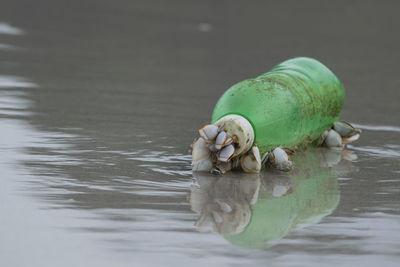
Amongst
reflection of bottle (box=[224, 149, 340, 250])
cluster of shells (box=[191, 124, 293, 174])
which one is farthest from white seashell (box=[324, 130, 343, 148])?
cluster of shells (box=[191, 124, 293, 174])

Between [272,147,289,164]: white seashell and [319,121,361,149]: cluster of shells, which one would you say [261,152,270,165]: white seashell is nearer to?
[272,147,289,164]: white seashell

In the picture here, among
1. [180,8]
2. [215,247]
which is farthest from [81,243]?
[180,8]

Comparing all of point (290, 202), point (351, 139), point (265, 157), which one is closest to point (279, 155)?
point (265, 157)

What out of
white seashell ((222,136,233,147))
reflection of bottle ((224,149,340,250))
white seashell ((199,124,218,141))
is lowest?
reflection of bottle ((224,149,340,250))

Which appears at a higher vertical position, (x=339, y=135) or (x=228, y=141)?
(x=228, y=141)

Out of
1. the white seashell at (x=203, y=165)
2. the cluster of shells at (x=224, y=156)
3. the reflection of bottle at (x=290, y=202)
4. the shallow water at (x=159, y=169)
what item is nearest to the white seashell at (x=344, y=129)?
the shallow water at (x=159, y=169)

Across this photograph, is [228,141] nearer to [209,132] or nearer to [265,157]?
[209,132]
